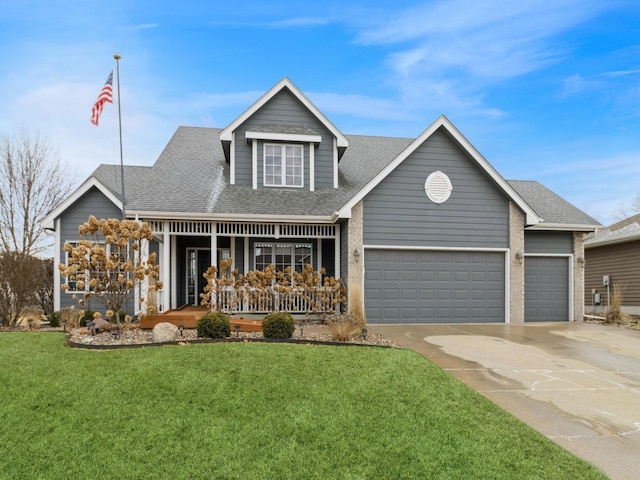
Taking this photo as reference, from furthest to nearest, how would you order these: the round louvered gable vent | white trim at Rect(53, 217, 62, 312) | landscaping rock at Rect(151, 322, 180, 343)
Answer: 1. white trim at Rect(53, 217, 62, 312)
2. the round louvered gable vent
3. landscaping rock at Rect(151, 322, 180, 343)

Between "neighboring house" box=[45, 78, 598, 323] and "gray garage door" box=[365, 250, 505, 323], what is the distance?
3cm

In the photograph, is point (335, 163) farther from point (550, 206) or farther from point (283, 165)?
point (550, 206)

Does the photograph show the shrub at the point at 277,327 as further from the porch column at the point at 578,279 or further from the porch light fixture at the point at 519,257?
the porch column at the point at 578,279

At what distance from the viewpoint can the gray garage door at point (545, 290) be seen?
13555mm

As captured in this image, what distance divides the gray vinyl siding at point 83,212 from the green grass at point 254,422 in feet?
26.2

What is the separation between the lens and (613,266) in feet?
61.8

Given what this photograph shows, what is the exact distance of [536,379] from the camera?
6641mm

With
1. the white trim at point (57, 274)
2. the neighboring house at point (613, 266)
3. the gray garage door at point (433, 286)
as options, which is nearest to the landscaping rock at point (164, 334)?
the gray garage door at point (433, 286)

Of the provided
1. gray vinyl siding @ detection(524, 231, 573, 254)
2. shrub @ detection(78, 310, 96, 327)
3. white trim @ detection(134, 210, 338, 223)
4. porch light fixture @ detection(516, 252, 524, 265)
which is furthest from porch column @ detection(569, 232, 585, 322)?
shrub @ detection(78, 310, 96, 327)

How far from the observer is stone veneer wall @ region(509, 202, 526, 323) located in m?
12.8

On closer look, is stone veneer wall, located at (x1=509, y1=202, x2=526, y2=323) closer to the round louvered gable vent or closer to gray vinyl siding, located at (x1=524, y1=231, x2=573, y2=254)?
gray vinyl siding, located at (x1=524, y1=231, x2=573, y2=254)

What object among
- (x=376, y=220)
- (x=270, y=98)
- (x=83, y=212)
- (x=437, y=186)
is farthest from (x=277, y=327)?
(x=83, y=212)

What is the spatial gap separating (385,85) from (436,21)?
644 cm

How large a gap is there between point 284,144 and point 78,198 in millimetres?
7230
